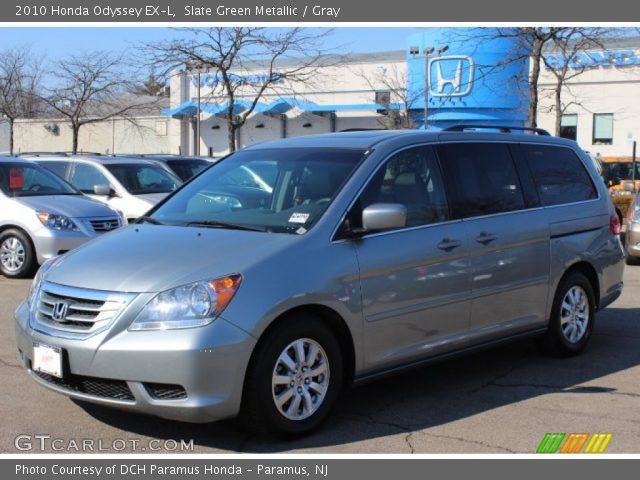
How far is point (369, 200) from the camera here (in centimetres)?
552

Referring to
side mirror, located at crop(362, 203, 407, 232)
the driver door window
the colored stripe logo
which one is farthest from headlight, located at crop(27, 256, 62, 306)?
the driver door window

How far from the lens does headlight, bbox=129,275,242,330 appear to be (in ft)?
14.9

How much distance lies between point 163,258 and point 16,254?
23.0 ft

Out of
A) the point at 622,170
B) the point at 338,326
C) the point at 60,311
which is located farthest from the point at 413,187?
the point at 622,170

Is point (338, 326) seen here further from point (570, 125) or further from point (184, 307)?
point (570, 125)

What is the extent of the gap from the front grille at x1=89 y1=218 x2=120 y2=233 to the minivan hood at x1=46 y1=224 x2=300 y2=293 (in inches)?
235

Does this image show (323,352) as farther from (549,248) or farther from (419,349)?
(549,248)

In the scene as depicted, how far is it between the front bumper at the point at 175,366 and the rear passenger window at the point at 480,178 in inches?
86.2

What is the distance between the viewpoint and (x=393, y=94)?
4628 cm

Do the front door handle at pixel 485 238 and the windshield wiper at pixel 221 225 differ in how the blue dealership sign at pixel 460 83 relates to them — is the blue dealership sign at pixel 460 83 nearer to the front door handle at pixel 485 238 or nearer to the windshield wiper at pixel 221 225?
the front door handle at pixel 485 238

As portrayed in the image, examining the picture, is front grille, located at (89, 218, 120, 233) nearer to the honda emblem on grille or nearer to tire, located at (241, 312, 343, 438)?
the honda emblem on grille

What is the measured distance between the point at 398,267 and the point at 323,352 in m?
0.79

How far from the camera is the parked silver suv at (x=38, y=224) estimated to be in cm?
1101

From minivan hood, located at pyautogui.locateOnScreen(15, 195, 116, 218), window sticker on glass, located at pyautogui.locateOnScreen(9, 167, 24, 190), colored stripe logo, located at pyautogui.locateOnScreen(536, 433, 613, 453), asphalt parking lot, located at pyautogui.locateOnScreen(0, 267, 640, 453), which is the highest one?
window sticker on glass, located at pyautogui.locateOnScreen(9, 167, 24, 190)
